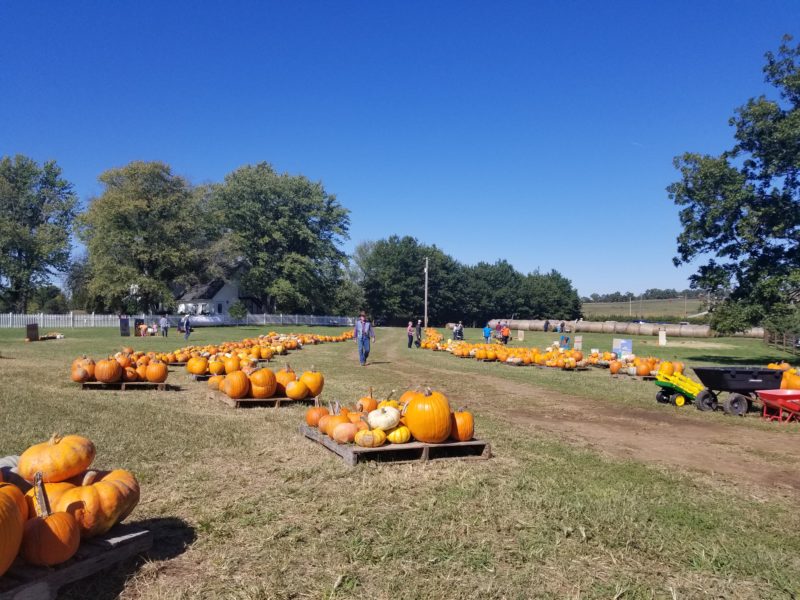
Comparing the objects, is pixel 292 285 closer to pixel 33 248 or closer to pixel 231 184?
pixel 231 184

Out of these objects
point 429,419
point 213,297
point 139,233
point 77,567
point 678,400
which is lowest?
point 678,400

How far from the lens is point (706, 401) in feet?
40.7

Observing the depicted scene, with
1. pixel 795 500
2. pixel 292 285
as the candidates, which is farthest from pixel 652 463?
pixel 292 285

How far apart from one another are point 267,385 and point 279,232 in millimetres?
60247

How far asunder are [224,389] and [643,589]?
878 cm

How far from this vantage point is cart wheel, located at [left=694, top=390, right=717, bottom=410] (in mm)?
12383

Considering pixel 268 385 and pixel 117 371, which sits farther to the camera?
pixel 117 371

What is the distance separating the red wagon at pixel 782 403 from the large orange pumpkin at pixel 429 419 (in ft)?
25.3

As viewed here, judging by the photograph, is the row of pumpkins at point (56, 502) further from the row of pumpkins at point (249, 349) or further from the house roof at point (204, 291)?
the house roof at point (204, 291)

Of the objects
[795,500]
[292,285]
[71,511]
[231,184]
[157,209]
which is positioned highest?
[231,184]

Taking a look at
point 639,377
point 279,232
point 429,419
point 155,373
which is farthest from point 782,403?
point 279,232

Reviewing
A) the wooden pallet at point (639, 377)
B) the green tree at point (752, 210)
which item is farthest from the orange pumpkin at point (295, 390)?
the green tree at point (752, 210)

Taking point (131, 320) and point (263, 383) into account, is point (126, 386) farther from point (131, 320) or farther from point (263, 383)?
point (131, 320)

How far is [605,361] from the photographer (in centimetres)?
2250
